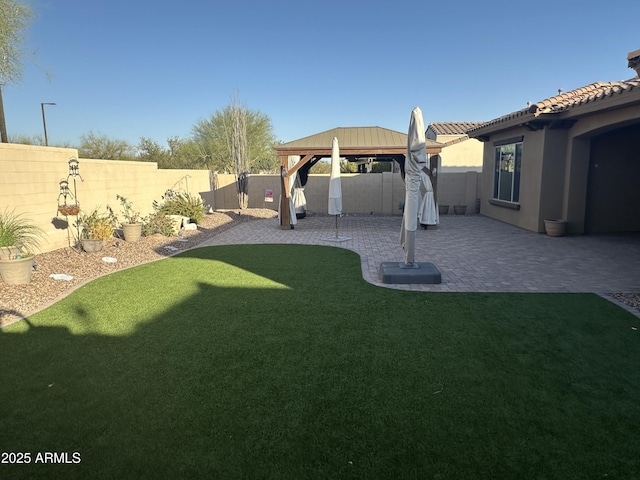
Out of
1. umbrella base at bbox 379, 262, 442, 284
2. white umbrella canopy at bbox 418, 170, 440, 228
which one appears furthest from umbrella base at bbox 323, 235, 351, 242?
umbrella base at bbox 379, 262, 442, 284

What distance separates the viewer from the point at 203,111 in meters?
31.5

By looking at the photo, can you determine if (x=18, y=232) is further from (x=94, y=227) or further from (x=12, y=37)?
(x=12, y=37)

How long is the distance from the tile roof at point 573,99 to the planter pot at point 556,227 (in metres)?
2.98

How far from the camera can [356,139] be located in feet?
44.4

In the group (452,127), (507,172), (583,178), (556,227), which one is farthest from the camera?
(452,127)

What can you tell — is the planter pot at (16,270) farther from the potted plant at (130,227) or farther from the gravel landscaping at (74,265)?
A: the potted plant at (130,227)

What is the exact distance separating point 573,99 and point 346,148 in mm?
6612

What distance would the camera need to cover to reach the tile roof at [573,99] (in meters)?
8.20

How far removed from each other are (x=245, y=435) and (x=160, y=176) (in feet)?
43.2

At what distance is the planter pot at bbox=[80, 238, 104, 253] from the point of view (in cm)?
864

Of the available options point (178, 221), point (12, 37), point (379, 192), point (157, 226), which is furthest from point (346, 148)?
point (12, 37)

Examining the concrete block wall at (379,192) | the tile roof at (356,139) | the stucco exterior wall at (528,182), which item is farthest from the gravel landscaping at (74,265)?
the stucco exterior wall at (528,182)

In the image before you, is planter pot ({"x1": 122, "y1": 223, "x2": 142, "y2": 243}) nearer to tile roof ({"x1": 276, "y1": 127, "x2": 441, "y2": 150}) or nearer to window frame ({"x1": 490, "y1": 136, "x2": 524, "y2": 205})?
tile roof ({"x1": 276, "y1": 127, "x2": 441, "y2": 150})

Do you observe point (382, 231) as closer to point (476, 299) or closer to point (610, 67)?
point (476, 299)
